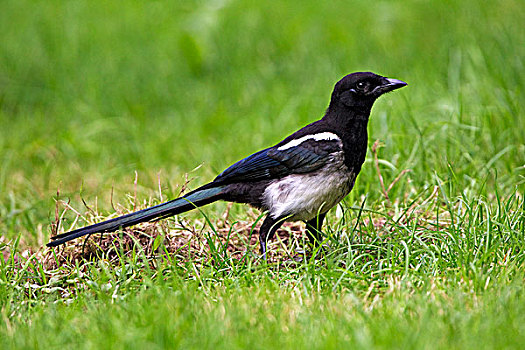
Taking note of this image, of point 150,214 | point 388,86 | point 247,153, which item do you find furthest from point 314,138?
point 247,153

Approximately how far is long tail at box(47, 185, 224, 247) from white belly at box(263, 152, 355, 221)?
416 mm

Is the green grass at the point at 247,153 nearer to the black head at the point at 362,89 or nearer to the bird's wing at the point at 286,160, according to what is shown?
the bird's wing at the point at 286,160

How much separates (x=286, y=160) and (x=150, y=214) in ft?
2.84

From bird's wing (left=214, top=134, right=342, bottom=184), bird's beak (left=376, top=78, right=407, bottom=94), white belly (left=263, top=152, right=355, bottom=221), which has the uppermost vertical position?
bird's beak (left=376, top=78, right=407, bottom=94)

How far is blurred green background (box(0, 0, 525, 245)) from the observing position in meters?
5.45

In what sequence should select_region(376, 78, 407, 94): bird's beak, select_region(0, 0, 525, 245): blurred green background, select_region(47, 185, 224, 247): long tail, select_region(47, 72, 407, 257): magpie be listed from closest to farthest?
select_region(47, 185, 224, 247): long tail
select_region(47, 72, 407, 257): magpie
select_region(376, 78, 407, 94): bird's beak
select_region(0, 0, 525, 245): blurred green background

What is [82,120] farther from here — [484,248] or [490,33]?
[484,248]

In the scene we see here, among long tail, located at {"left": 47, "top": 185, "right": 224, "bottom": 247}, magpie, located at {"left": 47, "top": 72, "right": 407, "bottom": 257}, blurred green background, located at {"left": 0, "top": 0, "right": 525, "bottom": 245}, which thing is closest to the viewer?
long tail, located at {"left": 47, "top": 185, "right": 224, "bottom": 247}

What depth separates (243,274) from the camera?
376 centimetres

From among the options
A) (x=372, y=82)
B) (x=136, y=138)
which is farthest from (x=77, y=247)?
(x=136, y=138)

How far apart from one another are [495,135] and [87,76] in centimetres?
477

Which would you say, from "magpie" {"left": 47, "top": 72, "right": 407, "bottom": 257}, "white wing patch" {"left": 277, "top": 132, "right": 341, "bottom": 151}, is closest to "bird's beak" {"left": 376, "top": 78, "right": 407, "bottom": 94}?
"magpie" {"left": 47, "top": 72, "right": 407, "bottom": 257}

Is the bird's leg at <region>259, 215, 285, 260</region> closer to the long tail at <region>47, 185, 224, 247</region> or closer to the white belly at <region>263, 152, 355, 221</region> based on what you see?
the white belly at <region>263, 152, 355, 221</region>

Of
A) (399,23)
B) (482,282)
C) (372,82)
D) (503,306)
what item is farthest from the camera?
(399,23)
